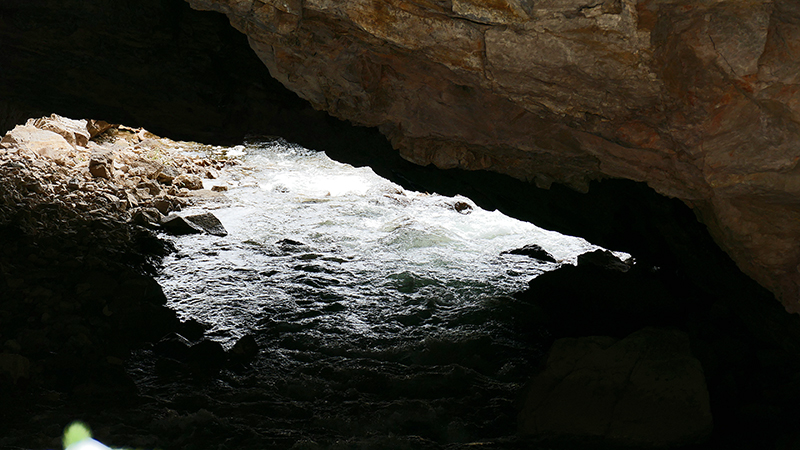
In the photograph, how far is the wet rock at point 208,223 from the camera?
341 inches

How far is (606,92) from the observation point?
3.43 m

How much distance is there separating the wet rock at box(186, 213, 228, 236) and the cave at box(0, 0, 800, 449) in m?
1.00

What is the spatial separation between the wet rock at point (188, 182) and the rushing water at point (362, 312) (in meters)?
0.59

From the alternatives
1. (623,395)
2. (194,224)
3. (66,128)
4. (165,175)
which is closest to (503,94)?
(623,395)

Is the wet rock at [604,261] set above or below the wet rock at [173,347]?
above

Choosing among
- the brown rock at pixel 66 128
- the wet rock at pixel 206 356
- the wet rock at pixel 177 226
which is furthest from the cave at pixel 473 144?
the brown rock at pixel 66 128

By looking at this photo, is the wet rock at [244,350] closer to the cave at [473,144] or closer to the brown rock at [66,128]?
the cave at [473,144]

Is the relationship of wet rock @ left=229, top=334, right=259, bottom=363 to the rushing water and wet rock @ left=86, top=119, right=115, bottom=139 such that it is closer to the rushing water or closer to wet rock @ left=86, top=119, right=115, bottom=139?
the rushing water

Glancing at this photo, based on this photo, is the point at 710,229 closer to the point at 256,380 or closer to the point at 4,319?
the point at 256,380

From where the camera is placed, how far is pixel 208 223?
877 centimetres

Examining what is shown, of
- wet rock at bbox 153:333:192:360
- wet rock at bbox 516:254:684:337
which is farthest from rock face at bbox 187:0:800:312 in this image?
wet rock at bbox 153:333:192:360

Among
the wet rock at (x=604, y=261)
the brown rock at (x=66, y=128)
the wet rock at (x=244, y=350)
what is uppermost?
the wet rock at (x=604, y=261)

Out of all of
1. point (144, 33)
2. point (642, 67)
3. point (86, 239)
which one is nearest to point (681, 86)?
point (642, 67)

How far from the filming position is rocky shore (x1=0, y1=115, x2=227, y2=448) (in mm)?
4582
